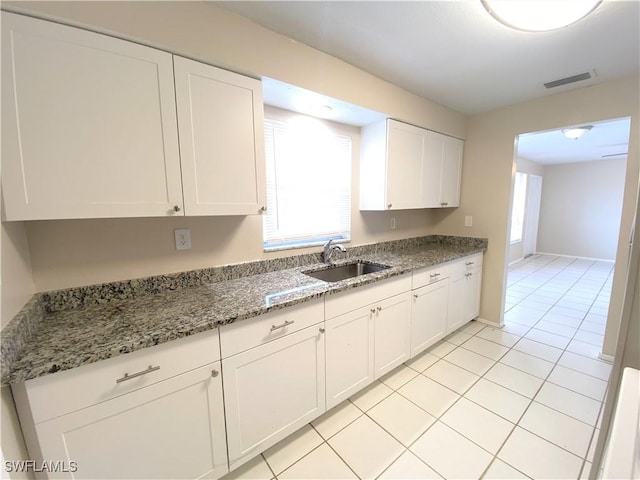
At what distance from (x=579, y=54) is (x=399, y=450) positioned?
2.78 m

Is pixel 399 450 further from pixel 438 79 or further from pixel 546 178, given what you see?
pixel 546 178

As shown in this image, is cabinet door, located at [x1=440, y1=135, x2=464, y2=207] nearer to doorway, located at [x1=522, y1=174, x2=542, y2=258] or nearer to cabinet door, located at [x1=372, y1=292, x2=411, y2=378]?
cabinet door, located at [x1=372, y1=292, x2=411, y2=378]

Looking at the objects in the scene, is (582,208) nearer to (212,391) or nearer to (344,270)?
(344,270)

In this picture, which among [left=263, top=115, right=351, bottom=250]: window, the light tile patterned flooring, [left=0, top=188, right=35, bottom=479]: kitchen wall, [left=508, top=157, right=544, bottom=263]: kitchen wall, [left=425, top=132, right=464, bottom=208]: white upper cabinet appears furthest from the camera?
[left=508, top=157, right=544, bottom=263]: kitchen wall

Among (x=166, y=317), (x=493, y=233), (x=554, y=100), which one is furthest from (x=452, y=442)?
(x=554, y=100)

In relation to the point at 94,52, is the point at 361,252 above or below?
below

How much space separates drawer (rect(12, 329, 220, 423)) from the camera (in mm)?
828

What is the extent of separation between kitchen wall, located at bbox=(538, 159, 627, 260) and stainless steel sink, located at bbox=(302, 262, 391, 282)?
22.3 ft

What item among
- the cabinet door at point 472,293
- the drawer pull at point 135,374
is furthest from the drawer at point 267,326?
the cabinet door at point 472,293

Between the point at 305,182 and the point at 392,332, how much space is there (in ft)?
4.59

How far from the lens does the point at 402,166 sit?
2312 millimetres

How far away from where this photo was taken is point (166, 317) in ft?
3.75

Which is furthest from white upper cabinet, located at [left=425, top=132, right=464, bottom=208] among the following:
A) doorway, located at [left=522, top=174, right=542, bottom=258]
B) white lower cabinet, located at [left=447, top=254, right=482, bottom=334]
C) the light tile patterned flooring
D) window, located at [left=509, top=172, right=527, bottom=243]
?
doorway, located at [left=522, top=174, right=542, bottom=258]

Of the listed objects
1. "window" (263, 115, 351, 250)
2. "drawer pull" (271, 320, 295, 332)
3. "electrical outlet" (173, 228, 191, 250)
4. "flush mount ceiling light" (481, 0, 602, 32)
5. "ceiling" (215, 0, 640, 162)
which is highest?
"ceiling" (215, 0, 640, 162)
